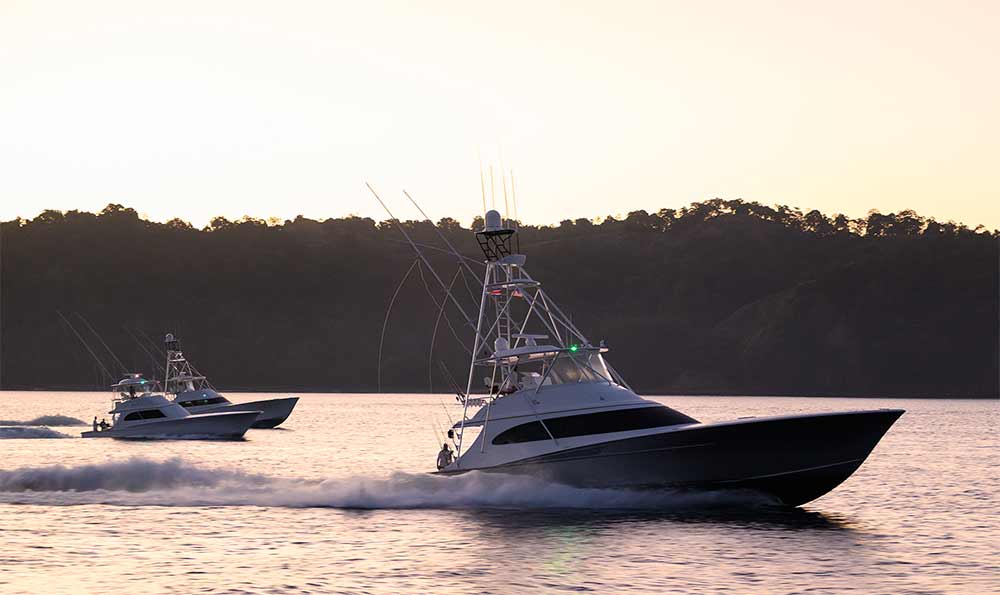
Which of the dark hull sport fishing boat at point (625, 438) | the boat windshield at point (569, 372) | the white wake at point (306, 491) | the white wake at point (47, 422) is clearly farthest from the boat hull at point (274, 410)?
the boat windshield at point (569, 372)

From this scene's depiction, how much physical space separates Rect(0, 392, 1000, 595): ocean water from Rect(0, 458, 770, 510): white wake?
7cm

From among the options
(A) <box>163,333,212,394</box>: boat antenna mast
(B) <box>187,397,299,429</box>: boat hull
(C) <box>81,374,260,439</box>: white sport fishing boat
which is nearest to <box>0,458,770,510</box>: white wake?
(A) <box>163,333,212,394</box>: boat antenna mast

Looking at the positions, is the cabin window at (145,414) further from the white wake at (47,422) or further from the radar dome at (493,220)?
the radar dome at (493,220)

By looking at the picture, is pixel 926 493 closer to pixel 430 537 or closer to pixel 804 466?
pixel 804 466

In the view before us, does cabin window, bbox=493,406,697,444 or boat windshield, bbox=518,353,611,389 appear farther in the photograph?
boat windshield, bbox=518,353,611,389

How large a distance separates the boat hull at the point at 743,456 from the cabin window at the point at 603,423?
0.46 m

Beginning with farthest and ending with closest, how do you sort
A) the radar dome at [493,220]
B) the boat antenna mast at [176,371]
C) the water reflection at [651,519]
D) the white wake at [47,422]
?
the white wake at [47,422], the boat antenna mast at [176,371], the radar dome at [493,220], the water reflection at [651,519]

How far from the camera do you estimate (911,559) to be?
1200 inches

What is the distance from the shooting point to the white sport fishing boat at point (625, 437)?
1364 inches

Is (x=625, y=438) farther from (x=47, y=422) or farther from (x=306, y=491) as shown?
(x=47, y=422)

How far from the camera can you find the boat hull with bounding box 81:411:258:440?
75.9 m

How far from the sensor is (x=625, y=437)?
115ft

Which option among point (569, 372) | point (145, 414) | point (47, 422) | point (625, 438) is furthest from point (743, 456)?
point (47, 422)

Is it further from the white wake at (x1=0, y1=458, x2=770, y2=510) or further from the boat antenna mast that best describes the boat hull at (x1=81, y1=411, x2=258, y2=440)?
the white wake at (x1=0, y1=458, x2=770, y2=510)
